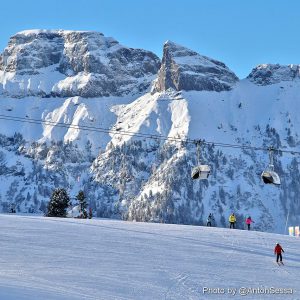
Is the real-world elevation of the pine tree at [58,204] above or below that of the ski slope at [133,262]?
above

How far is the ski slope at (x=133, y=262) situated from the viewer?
2241 centimetres

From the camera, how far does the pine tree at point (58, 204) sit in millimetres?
64188

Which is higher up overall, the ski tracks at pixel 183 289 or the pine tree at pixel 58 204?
the pine tree at pixel 58 204

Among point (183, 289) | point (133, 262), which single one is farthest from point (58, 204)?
point (183, 289)

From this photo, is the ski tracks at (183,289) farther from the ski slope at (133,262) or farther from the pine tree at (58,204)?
the pine tree at (58,204)

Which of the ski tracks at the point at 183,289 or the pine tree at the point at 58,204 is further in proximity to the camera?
the pine tree at the point at 58,204

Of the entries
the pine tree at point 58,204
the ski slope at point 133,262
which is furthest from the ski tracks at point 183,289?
the pine tree at point 58,204

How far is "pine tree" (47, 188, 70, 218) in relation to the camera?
64.2 m

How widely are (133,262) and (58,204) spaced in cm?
3716

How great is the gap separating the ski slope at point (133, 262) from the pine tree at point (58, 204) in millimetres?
22470

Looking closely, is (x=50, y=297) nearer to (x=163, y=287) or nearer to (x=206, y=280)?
(x=163, y=287)

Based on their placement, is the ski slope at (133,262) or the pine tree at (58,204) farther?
the pine tree at (58,204)

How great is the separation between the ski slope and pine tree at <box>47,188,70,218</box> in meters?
22.5

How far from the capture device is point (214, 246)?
3491 centimetres
